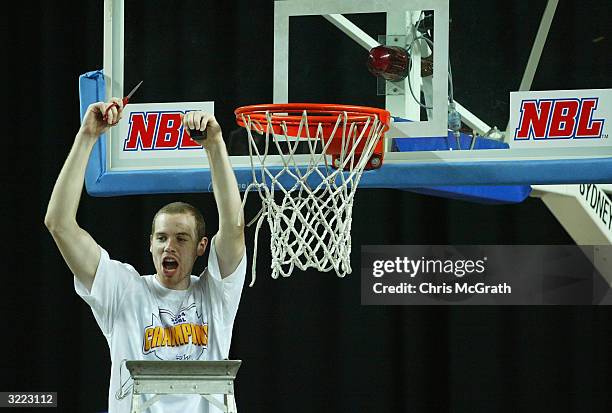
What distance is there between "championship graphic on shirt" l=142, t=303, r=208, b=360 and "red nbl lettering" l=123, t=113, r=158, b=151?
2.34 feet

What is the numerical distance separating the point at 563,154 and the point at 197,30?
4.29 ft

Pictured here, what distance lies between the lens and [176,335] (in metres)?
→ 2.58

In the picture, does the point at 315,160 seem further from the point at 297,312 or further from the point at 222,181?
the point at 297,312

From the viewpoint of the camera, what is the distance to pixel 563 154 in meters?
2.92

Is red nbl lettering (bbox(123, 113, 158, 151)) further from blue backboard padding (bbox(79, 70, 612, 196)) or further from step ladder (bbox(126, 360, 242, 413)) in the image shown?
step ladder (bbox(126, 360, 242, 413))

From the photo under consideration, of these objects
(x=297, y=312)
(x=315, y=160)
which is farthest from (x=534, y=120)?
(x=297, y=312)

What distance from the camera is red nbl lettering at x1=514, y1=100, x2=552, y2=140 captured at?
9.73ft

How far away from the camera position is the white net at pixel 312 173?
9.12 ft

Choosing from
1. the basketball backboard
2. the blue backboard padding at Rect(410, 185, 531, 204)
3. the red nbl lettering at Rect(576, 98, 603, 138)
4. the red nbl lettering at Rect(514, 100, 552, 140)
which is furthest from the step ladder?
the red nbl lettering at Rect(576, 98, 603, 138)

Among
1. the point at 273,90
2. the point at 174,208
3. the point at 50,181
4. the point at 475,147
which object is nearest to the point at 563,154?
the point at 475,147

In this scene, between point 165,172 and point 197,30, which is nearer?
point 165,172

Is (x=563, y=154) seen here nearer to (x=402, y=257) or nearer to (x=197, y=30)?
(x=197, y=30)

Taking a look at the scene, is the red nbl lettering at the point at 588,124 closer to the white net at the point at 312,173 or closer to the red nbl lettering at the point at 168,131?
the white net at the point at 312,173

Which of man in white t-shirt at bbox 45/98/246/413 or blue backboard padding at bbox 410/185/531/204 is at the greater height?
blue backboard padding at bbox 410/185/531/204
